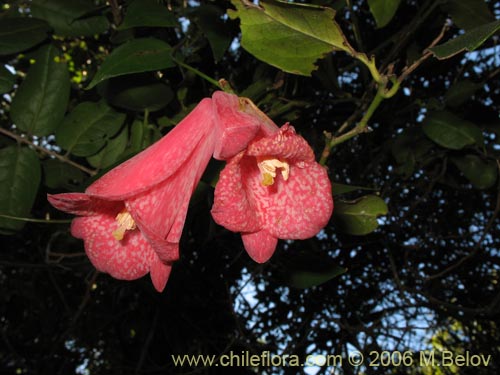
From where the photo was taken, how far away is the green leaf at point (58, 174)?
844 mm

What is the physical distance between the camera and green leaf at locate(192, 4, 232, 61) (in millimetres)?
702

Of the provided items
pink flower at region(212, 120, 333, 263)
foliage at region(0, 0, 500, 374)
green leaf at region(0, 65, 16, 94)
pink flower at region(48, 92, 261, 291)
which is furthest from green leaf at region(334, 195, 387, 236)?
green leaf at region(0, 65, 16, 94)

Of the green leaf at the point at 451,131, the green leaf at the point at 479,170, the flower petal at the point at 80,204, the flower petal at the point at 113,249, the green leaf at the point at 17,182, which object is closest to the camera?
the flower petal at the point at 80,204

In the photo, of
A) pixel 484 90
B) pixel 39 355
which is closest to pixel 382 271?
pixel 484 90

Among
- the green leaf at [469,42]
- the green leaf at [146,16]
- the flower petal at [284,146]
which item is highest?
the green leaf at [469,42]

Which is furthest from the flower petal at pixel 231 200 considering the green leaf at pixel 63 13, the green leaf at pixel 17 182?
the green leaf at pixel 63 13

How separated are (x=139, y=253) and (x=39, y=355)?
5.26 ft

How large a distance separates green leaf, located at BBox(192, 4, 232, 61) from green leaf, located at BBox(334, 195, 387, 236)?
13.4 inches

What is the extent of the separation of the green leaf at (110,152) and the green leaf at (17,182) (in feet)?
0.40

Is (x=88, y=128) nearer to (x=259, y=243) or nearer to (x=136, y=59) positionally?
(x=136, y=59)

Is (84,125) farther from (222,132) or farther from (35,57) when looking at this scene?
(222,132)

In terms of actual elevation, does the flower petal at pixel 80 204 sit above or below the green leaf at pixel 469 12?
below

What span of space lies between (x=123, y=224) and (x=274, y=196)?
0.21m

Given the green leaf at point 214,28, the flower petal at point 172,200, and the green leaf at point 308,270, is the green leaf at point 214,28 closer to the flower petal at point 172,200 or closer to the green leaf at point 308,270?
the flower petal at point 172,200
